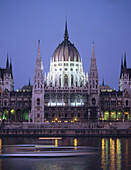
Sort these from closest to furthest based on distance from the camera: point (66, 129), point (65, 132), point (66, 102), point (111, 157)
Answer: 1. point (111, 157)
2. point (65, 132)
3. point (66, 129)
4. point (66, 102)

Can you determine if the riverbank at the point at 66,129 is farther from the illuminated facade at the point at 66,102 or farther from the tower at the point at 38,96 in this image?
the tower at the point at 38,96

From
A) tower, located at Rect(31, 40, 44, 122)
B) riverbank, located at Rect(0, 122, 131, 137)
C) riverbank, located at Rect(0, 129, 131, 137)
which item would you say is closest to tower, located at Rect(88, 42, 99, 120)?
tower, located at Rect(31, 40, 44, 122)

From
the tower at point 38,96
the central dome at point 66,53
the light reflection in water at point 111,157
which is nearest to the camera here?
the light reflection in water at point 111,157

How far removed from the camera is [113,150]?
92.1 meters

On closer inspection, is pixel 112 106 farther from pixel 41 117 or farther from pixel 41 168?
pixel 41 168

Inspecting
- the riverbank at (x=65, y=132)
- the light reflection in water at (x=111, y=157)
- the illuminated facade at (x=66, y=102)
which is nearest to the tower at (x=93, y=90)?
the illuminated facade at (x=66, y=102)

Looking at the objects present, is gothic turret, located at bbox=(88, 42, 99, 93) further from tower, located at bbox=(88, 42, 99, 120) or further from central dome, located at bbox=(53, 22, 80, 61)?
central dome, located at bbox=(53, 22, 80, 61)

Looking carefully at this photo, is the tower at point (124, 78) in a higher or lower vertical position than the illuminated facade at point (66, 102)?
higher

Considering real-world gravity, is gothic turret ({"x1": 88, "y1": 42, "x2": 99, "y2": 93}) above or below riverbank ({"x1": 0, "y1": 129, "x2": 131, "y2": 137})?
above

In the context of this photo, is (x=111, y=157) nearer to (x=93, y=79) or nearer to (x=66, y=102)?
(x=66, y=102)

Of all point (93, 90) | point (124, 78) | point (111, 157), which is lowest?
point (111, 157)

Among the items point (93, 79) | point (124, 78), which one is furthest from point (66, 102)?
point (124, 78)

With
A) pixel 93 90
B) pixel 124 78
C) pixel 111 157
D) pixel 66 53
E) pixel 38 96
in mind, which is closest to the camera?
pixel 111 157

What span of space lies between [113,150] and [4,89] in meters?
105
